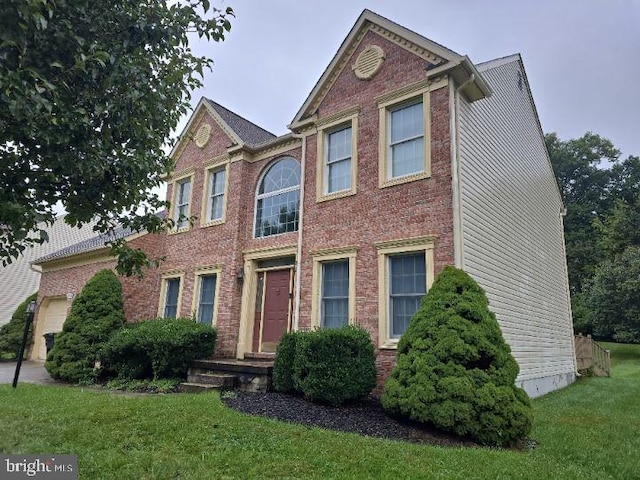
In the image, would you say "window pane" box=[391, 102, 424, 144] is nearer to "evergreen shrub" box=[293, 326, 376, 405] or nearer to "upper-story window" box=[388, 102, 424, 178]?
"upper-story window" box=[388, 102, 424, 178]

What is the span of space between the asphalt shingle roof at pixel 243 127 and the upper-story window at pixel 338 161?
9.43 ft

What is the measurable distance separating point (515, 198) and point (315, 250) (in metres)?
5.57

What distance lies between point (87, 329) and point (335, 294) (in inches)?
262

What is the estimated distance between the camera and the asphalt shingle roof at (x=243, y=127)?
44.1ft

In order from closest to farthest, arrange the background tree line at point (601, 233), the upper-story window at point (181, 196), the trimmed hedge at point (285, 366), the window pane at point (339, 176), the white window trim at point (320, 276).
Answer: the trimmed hedge at point (285, 366) < the white window trim at point (320, 276) < the window pane at point (339, 176) < the upper-story window at point (181, 196) < the background tree line at point (601, 233)

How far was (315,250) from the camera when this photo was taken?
400 inches

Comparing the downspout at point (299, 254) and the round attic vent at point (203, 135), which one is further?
the round attic vent at point (203, 135)

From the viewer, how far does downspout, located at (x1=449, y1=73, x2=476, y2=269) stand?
801 centimetres

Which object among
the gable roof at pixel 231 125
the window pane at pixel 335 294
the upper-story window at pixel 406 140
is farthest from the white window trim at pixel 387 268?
the gable roof at pixel 231 125

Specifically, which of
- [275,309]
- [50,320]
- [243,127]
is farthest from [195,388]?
[50,320]

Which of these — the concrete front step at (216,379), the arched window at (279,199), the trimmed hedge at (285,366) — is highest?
the arched window at (279,199)

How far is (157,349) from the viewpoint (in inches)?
401

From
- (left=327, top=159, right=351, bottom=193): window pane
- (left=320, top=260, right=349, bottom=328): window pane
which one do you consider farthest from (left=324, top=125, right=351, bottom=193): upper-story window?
(left=320, top=260, right=349, bottom=328): window pane

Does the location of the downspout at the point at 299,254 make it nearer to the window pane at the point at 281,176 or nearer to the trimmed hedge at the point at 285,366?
the window pane at the point at 281,176
